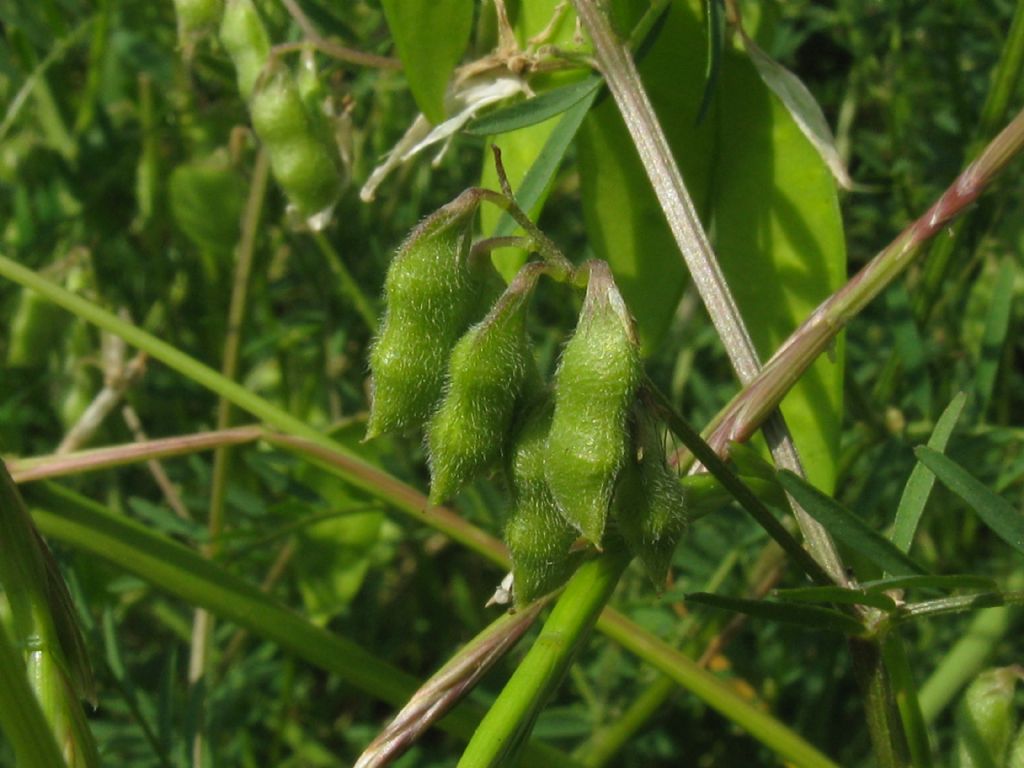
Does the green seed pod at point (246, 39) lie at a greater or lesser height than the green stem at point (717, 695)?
greater

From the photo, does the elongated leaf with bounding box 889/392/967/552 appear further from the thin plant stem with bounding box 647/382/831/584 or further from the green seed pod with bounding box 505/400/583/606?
the green seed pod with bounding box 505/400/583/606

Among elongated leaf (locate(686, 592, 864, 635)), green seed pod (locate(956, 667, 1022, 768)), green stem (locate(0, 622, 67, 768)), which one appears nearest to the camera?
green stem (locate(0, 622, 67, 768))

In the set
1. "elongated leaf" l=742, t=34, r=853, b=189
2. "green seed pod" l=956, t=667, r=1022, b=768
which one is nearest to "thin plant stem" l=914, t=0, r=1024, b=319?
"elongated leaf" l=742, t=34, r=853, b=189

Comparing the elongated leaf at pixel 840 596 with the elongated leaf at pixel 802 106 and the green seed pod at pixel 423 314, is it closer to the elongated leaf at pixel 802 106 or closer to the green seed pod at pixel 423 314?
the green seed pod at pixel 423 314

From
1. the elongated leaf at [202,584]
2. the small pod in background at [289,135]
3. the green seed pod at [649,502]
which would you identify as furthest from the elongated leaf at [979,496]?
the small pod in background at [289,135]

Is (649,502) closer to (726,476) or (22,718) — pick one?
(726,476)
